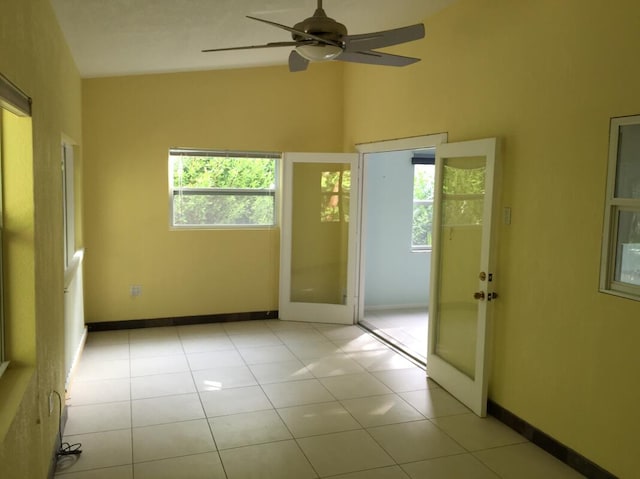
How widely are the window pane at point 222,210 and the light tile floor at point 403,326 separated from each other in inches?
65.8

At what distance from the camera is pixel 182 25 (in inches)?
149

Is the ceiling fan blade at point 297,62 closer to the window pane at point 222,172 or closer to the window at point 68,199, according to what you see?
the window at point 68,199

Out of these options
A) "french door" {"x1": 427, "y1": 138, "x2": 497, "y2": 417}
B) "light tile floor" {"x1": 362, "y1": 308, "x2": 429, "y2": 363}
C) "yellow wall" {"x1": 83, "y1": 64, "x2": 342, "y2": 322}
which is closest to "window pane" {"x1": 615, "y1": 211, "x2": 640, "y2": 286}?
"french door" {"x1": 427, "y1": 138, "x2": 497, "y2": 417}

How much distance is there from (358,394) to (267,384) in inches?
28.4

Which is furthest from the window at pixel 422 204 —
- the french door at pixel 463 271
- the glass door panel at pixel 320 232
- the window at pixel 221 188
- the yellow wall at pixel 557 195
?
the yellow wall at pixel 557 195

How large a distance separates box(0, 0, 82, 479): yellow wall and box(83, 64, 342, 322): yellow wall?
7.59 feet

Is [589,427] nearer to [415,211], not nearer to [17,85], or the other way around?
[17,85]

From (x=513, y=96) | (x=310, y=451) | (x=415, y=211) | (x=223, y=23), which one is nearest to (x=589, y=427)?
(x=310, y=451)

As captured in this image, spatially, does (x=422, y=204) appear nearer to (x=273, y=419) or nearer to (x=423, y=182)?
(x=423, y=182)

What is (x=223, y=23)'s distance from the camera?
388 centimetres

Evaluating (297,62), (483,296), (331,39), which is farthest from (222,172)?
(331,39)

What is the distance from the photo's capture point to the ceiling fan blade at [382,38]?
2.84 m

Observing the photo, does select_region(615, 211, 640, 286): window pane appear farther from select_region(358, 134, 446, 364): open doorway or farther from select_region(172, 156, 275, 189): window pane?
select_region(172, 156, 275, 189): window pane

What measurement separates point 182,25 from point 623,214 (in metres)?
3.00
